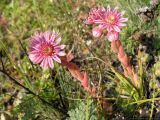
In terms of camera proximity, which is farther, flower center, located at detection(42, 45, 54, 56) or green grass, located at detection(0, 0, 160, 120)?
green grass, located at detection(0, 0, 160, 120)

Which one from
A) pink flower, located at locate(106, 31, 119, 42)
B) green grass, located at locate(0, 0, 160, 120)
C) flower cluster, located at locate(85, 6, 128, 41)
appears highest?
flower cluster, located at locate(85, 6, 128, 41)

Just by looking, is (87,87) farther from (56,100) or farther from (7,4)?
(7,4)

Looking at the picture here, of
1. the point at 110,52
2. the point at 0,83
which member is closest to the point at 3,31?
the point at 0,83

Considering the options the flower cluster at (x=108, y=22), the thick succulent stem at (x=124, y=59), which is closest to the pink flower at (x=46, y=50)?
the flower cluster at (x=108, y=22)

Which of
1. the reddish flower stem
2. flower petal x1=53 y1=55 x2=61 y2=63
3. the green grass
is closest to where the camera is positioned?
flower petal x1=53 y1=55 x2=61 y2=63

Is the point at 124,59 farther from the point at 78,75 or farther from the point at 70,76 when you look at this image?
the point at 70,76

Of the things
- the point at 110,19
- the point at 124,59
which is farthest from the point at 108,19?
the point at 124,59

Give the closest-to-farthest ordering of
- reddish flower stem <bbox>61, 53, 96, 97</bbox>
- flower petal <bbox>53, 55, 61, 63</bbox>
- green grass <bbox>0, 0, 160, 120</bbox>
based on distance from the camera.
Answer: flower petal <bbox>53, 55, 61, 63</bbox>, reddish flower stem <bbox>61, 53, 96, 97</bbox>, green grass <bbox>0, 0, 160, 120</bbox>

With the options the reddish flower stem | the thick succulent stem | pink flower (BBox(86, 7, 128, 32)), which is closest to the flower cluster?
pink flower (BBox(86, 7, 128, 32))

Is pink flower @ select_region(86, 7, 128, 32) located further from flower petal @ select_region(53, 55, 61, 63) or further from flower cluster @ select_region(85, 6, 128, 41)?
flower petal @ select_region(53, 55, 61, 63)
